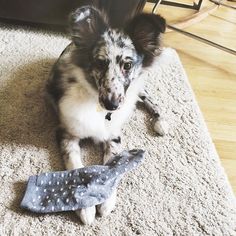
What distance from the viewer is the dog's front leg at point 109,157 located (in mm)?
1514

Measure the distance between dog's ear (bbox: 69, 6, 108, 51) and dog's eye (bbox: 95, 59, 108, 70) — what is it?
0.09 metres

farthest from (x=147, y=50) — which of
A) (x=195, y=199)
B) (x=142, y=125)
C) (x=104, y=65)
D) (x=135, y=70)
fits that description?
(x=195, y=199)

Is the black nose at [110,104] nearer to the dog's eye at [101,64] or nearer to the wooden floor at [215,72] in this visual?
the dog's eye at [101,64]

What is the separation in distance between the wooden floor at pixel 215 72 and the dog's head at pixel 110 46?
801 mm

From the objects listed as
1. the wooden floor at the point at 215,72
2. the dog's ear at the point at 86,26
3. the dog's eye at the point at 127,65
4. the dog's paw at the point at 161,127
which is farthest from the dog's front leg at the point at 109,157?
the wooden floor at the point at 215,72

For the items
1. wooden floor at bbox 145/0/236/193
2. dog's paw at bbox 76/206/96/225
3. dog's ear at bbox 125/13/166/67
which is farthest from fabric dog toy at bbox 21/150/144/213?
wooden floor at bbox 145/0/236/193

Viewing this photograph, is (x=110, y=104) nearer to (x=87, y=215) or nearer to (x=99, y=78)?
(x=99, y=78)

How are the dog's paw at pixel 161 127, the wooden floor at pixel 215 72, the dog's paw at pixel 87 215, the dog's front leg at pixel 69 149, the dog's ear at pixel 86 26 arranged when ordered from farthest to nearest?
1. the wooden floor at pixel 215 72
2. the dog's paw at pixel 161 127
3. the dog's front leg at pixel 69 149
4. the dog's ear at pixel 86 26
5. the dog's paw at pixel 87 215

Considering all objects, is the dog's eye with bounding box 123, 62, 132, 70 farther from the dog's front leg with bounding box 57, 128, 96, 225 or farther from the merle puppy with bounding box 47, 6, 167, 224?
the dog's front leg with bounding box 57, 128, 96, 225

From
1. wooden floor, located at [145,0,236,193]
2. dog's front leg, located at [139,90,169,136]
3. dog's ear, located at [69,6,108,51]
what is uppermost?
dog's ear, located at [69,6,108,51]

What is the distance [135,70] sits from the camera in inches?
67.4

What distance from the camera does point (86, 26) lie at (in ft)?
5.29

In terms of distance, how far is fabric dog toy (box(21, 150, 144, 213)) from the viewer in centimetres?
146

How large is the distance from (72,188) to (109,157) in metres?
0.31
